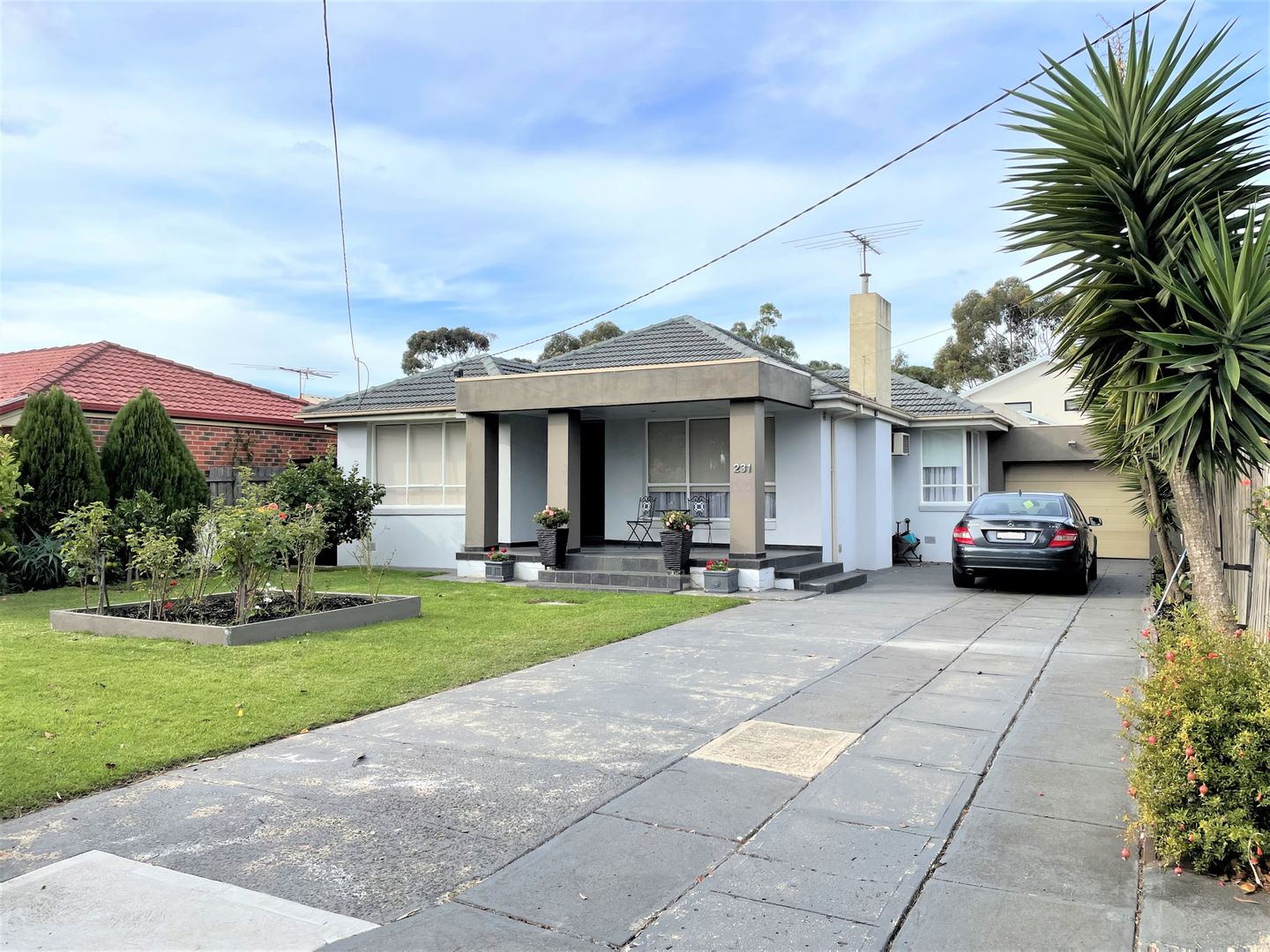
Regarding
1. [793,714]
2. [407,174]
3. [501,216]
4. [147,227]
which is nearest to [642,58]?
[407,174]

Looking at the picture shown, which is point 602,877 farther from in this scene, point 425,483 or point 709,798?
point 425,483

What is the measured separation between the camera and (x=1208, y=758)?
134 inches

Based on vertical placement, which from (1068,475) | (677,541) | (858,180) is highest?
(858,180)

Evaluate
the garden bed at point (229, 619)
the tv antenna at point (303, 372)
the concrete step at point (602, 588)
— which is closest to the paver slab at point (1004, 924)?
the garden bed at point (229, 619)

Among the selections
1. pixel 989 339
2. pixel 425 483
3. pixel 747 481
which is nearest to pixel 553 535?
pixel 747 481

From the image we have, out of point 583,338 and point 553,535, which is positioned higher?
point 583,338

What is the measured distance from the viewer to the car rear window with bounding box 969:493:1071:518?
13.1m

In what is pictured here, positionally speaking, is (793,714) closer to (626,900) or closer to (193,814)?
(626,900)

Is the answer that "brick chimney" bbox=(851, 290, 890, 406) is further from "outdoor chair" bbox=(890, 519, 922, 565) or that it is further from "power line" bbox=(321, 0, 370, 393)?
"power line" bbox=(321, 0, 370, 393)

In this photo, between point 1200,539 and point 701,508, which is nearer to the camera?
point 1200,539

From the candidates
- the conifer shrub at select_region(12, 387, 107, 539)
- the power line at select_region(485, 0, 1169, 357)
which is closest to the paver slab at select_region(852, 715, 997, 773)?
the power line at select_region(485, 0, 1169, 357)

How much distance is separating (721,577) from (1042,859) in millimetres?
9441

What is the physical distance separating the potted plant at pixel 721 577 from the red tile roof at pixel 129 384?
33.5 ft

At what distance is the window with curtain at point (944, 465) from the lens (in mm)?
19516
